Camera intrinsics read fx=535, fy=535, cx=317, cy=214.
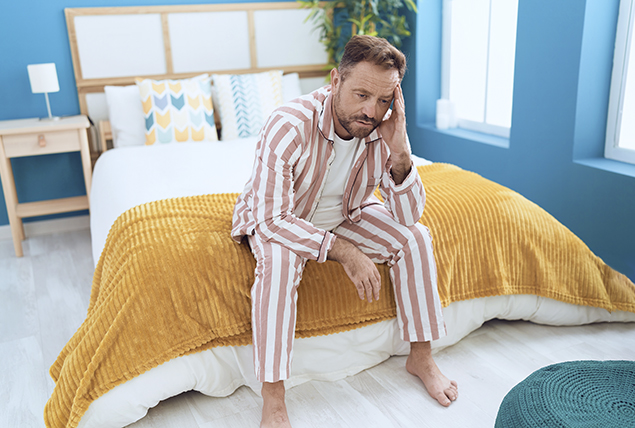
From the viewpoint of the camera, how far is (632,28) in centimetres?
234

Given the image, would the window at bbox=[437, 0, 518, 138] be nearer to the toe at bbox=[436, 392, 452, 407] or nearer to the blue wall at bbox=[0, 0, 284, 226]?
the blue wall at bbox=[0, 0, 284, 226]

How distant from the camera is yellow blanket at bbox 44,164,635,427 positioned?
150cm

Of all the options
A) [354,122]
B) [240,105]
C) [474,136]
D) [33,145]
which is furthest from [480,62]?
[33,145]

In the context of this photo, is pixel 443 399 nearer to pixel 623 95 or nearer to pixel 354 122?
pixel 354 122

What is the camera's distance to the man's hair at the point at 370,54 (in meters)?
1.42

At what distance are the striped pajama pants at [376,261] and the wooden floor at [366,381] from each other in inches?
7.2

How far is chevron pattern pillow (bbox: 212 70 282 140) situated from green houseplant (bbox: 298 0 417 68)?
0.73 metres

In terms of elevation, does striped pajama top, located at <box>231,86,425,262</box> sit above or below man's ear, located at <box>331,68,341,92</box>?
below

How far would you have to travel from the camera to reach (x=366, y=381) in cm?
175

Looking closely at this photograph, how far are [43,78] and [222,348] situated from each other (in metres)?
2.23

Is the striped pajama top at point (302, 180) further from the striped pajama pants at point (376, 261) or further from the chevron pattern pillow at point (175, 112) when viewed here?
the chevron pattern pillow at point (175, 112)

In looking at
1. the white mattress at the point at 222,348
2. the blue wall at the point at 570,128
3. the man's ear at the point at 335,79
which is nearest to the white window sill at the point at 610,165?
the blue wall at the point at 570,128

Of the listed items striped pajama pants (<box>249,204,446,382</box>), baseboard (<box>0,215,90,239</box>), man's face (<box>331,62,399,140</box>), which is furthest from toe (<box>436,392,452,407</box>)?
baseboard (<box>0,215,90,239</box>)

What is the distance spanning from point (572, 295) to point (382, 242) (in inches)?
31.3
